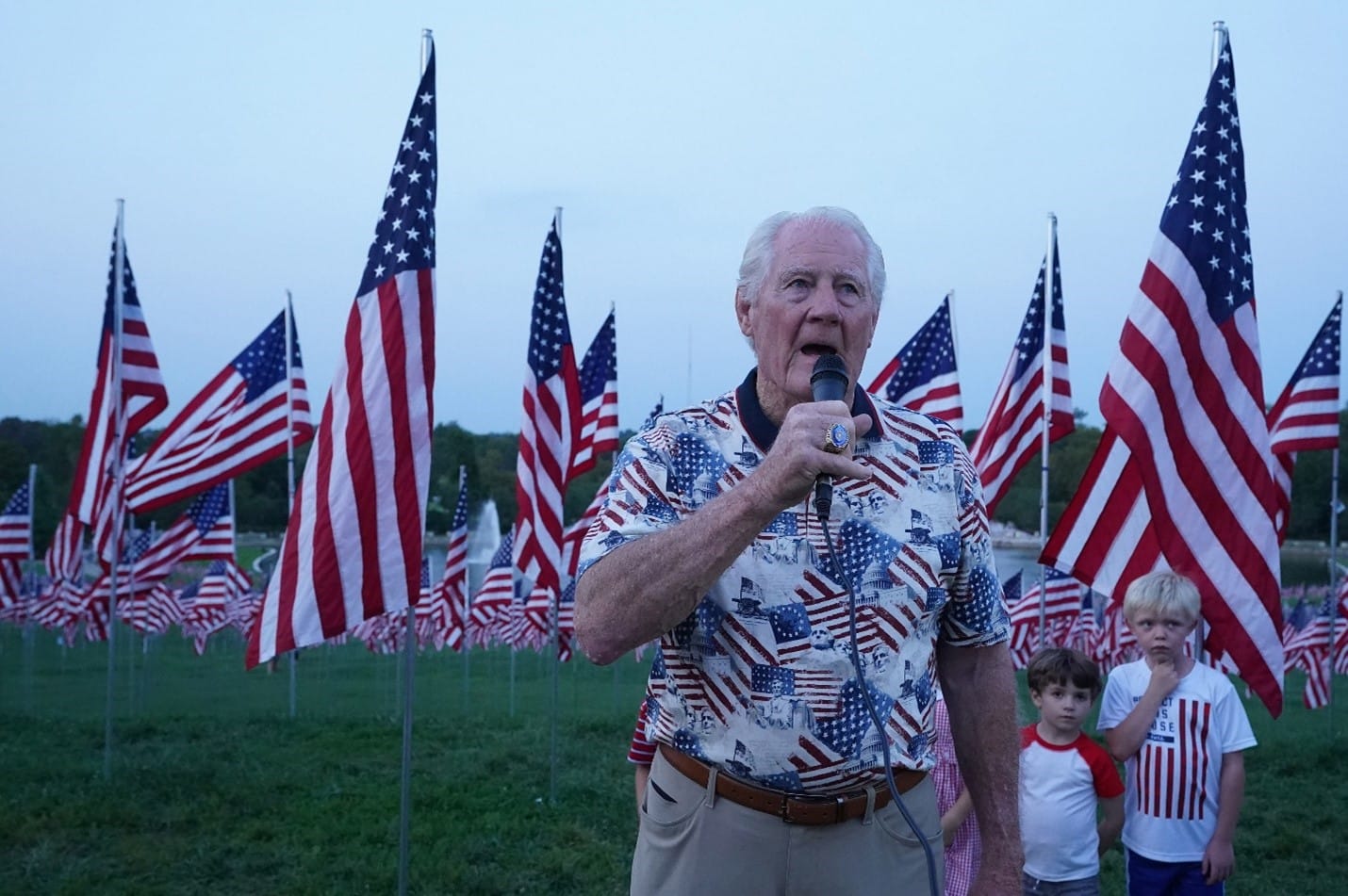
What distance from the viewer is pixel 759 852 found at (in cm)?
222

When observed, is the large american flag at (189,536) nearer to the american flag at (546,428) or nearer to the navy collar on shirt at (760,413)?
the american flag at (546,428)

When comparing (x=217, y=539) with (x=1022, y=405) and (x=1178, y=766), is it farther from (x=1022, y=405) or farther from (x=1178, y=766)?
(x=1178, y=766)

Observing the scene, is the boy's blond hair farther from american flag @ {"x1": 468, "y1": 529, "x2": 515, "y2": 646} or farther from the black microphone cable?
american flag @ {"x1": 468, "y1": 529, "x2": 515, "y2": 646}

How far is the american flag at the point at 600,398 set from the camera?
46.9 feet

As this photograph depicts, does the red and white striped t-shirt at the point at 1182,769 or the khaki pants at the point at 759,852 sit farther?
the red and white striped t-shirt at the point at 1182,769

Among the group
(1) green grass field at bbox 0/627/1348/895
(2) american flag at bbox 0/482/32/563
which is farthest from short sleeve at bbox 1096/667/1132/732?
(2) american flag at bbox 0/482/32/563

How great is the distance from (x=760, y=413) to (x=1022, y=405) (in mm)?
8518

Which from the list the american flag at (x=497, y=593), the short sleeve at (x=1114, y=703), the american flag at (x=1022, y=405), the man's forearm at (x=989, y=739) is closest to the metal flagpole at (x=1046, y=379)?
the american flag at (x=1022, y=405)

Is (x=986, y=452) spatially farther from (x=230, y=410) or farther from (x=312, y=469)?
(x=230, y=410)

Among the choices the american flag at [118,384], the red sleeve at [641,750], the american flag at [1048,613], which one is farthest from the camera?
the american flag at [1048,613]

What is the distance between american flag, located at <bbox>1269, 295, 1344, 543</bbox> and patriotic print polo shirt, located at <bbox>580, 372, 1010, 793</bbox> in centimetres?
1106

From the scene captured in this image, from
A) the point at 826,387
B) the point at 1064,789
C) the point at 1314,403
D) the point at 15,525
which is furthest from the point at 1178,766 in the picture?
the point at 15,525

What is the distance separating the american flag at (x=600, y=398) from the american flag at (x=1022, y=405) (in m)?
5.10

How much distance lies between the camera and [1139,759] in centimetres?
484
